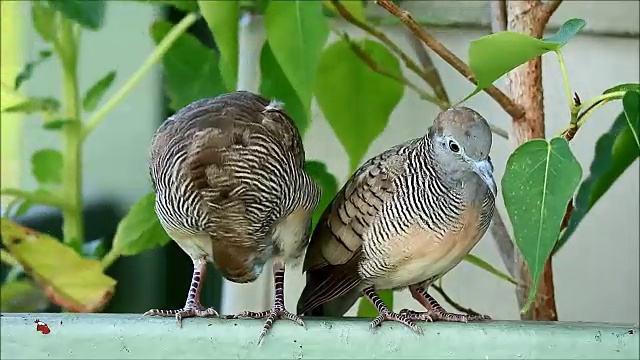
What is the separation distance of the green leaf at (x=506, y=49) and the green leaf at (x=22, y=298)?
1.80 feet

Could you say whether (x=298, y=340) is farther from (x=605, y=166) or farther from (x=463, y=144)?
(x=605, y=166)

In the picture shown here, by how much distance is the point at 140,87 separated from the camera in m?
1.12

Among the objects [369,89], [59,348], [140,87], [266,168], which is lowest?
[59,348]

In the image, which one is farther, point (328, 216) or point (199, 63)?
point (199, 63)

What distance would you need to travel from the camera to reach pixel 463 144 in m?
0.49

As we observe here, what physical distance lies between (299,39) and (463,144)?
191 mm

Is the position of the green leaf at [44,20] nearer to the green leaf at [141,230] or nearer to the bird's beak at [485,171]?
the green leaf at [141,230]

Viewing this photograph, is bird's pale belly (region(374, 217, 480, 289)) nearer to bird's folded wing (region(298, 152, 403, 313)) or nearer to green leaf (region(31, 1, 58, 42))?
bird's folded wing (region(298, 152, 403, 313))

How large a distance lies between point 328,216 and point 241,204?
5.2 inches

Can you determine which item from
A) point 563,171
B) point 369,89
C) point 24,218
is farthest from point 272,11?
point 24,218

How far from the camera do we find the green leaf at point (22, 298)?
784 millimetres

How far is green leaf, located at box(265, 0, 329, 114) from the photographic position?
592mm

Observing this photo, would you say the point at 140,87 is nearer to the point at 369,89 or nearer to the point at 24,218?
the point at 24,218

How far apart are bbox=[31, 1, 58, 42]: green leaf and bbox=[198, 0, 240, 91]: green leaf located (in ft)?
0.92
